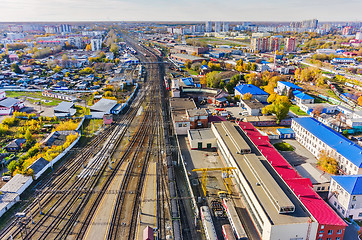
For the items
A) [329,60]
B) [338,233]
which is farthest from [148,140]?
[329,60]

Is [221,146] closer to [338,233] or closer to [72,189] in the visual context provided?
[338,233]

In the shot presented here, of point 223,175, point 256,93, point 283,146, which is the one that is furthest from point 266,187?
point 256,93

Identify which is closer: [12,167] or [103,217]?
[103,217]

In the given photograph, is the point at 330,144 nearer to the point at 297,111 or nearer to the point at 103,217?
the point at 297,111

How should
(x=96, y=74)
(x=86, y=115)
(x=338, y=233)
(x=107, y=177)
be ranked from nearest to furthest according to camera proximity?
(x=338, y=233), (x=107, y=177), (x=86, y=115), (x=96, y=74)

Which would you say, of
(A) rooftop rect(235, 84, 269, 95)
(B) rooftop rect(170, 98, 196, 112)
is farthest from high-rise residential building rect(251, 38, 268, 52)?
(B) rooftop rect(170, 98, 196, 112)

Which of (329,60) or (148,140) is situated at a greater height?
(329,60)

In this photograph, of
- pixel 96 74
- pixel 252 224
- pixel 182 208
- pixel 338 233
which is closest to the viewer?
pixel 338 233
